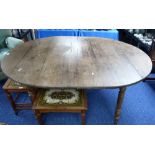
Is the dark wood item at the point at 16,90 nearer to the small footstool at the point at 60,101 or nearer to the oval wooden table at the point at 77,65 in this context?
the small footstool at the point at 60,101

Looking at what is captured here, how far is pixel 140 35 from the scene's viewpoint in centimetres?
295

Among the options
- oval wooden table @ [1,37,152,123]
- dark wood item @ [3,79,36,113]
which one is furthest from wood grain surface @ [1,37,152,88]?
dark wood item @ [3,79,36,113]

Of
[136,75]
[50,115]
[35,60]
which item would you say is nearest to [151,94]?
[136,75]

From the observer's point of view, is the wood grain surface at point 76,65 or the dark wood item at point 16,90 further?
the dark wood item at point 16,90

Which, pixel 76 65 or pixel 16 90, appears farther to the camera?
pixel 16 90

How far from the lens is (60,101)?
1445 millimetres

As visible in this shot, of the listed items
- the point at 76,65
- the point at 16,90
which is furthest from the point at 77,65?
the point at 16,90

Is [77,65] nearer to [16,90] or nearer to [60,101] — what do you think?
[60,101]

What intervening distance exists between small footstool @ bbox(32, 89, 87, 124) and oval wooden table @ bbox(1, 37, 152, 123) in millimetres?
311

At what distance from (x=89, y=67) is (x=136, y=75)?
0.40 m

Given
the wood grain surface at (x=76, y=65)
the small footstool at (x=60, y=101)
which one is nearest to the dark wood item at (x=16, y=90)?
the small footstool at (x=60, y=101)

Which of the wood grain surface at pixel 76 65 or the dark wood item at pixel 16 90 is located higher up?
the wood grain surface at pixel 76 65

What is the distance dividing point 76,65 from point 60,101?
1.26ft

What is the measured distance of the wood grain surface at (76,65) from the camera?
45.6 inches
